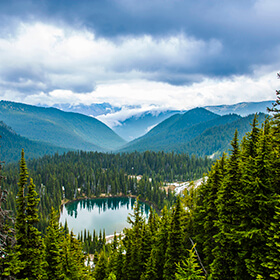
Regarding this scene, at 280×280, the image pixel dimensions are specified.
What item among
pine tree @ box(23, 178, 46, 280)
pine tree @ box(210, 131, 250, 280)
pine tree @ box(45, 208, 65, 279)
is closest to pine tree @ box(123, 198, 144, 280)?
pine tree @ box(45, 208, 65, 279)

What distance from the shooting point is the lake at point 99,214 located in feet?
373

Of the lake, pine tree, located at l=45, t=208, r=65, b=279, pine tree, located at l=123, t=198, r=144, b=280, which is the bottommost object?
the lake

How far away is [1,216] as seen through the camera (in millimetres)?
15094

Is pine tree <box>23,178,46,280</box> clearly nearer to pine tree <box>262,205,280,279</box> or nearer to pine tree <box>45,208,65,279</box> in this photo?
pine tree <box>45,208,65,279</box>

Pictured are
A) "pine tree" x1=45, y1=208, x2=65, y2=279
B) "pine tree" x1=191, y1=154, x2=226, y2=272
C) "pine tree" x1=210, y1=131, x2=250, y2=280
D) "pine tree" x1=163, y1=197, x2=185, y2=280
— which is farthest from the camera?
"pine tree" x1=163, y1=197, x2=185, y2=280

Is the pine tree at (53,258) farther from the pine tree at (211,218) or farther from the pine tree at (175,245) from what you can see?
the pine tree at (211,218)

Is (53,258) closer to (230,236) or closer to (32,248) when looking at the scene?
(32,248)

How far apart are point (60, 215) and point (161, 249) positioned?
116 m

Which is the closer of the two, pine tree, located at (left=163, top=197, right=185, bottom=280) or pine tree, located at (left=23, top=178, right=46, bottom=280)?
pine tree, located at (left=23, top=178, right=46, bottom=280)

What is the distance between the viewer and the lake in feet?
373

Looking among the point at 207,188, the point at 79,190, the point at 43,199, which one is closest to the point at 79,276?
the point at 207,188

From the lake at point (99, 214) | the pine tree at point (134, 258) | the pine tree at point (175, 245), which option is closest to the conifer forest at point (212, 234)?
the pine tree at point (175, 245)

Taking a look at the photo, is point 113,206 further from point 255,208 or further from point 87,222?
point 255,208

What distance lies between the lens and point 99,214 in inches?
5320
